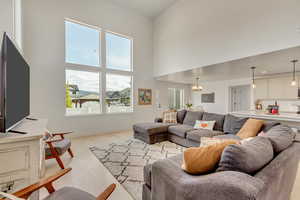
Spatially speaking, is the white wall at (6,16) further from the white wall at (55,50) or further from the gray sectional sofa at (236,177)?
the gray sectional sofa at (236,177)

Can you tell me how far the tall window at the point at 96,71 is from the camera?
14.7 ft

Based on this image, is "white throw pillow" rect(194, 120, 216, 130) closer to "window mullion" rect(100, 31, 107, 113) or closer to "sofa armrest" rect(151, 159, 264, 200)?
"sofa armrest" rect(151, 159, 264, 200)

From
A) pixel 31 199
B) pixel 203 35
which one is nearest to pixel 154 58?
pixel 203 35

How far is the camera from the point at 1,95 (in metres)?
1.10

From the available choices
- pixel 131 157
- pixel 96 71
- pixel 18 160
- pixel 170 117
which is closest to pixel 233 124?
pixel 170 117

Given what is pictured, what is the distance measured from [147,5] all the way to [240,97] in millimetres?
5946

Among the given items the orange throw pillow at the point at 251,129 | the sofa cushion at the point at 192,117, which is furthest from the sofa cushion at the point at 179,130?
the orange throw pillow at the point at 251,129

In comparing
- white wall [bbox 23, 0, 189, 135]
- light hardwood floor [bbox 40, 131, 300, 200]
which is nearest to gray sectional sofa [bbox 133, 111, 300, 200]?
light hardwood floor [bbox 40, 131, 300, 200]

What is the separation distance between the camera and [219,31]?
387 centimetres

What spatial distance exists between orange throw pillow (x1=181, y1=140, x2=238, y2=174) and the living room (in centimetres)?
10

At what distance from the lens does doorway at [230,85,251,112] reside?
21.1ft

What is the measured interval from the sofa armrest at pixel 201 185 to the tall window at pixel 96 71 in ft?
13.6

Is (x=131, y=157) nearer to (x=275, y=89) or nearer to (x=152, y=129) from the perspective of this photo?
(x=152, y=129)

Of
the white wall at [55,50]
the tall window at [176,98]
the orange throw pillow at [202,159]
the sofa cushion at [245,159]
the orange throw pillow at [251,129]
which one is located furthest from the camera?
the tall window at [176,98]
